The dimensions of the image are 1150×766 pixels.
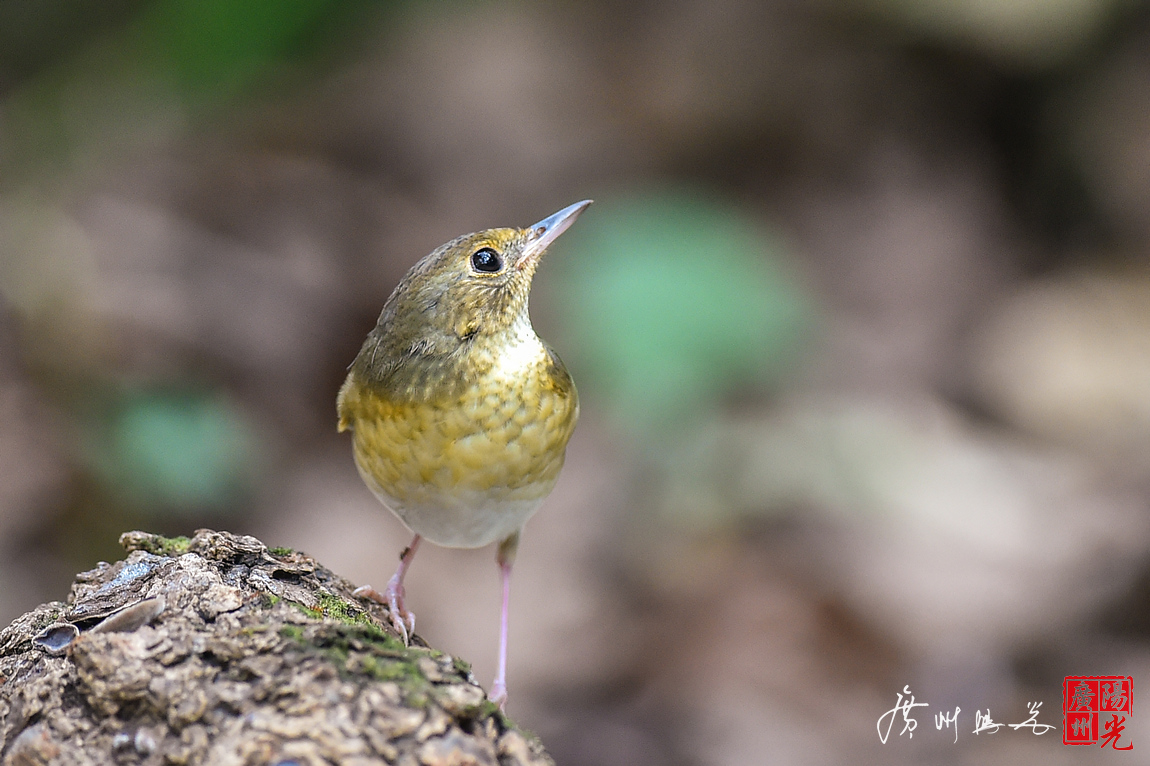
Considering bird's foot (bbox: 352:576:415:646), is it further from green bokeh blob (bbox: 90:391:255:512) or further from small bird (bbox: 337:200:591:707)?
green bokeh blob (bbox: 90:391:255:512)

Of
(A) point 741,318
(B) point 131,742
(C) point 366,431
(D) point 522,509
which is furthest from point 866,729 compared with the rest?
(B) point 131,742

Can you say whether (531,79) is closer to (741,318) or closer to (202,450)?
(741,318)

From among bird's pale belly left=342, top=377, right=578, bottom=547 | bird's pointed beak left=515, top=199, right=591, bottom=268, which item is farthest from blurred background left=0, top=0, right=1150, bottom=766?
bird's pointed beak left=515, top=199, right=591, bottom=268

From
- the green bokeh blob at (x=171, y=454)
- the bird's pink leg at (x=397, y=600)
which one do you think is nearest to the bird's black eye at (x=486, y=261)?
the bird's pink leg at (x=397, y=600)

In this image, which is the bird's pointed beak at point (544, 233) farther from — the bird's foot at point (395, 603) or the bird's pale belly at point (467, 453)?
the bird's foot at point (395, 603)

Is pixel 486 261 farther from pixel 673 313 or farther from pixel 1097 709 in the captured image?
pixel 1097 709

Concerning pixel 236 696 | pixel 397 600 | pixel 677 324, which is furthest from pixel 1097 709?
pixel 236 696
